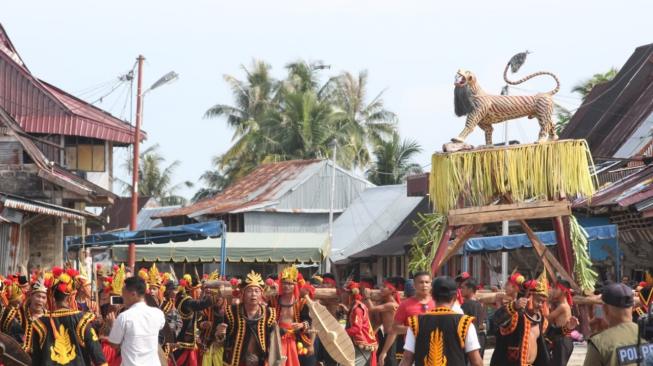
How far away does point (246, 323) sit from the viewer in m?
15.5

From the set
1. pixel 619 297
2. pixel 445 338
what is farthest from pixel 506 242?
pixel 619 297

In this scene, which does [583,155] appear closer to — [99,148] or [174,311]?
[174,311]

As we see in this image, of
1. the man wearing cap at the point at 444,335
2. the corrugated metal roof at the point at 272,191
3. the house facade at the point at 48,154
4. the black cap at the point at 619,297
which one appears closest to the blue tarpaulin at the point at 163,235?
the house facade at the point at 48,154

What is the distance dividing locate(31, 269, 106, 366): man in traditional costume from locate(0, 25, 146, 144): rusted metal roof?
2919 cm

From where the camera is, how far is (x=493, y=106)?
71.6ft

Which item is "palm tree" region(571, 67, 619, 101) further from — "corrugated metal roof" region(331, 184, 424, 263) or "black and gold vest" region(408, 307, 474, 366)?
"black and gold vest" region(408, 307, 474, 366)

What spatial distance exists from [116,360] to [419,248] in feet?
25.9

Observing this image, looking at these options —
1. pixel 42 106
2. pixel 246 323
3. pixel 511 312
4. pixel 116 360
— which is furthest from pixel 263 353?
pixel 42 106

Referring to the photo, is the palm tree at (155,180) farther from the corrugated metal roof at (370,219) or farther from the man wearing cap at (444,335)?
the man wearing cap at (444,335)

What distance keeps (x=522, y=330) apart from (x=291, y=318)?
126 inches

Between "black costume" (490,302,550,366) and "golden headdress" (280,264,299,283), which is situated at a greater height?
"golden headdress" (280,264,299,283)

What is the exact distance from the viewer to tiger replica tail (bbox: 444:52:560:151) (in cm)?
2175

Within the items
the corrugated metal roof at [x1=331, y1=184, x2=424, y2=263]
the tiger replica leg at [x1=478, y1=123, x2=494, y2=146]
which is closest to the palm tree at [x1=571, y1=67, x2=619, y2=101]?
the corrugated metal roof at [x1=331, y1=184, x2=424, y2=263]

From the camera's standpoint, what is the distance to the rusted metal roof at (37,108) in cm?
4216
